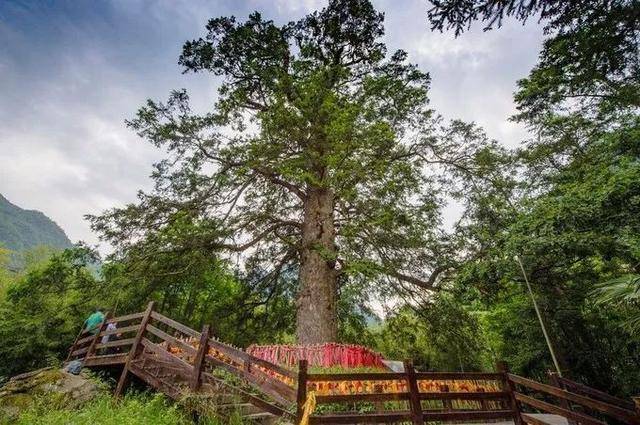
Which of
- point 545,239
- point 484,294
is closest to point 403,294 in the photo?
point 484,294

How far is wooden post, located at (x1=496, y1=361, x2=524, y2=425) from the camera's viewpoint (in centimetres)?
662

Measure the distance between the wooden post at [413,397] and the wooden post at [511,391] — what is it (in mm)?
2405

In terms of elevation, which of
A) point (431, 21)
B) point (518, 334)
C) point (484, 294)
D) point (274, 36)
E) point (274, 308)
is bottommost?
point (484, 294)

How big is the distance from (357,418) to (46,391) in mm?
6466

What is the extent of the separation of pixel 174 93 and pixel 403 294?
10.9m

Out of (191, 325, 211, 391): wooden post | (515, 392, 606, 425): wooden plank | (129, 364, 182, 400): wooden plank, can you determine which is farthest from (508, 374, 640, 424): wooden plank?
(129, 364, 182, 400): wooden plank

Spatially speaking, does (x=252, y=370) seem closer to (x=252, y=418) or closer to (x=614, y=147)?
(x=252, y=418)

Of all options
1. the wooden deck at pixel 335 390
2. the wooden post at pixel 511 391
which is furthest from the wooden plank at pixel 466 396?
the wooden post at pixel 511 391

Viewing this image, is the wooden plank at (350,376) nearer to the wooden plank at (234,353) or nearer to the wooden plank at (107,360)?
the wooden plank at (234,353)

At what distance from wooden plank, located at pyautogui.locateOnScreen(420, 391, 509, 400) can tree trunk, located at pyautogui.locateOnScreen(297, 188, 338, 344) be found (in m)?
4.25

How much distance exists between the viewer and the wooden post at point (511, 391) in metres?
6.62

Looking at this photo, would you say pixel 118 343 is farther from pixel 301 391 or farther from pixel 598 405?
pixel 598 405

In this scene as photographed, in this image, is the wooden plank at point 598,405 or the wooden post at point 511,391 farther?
the wooden post at point 511,391

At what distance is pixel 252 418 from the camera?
5785mm
